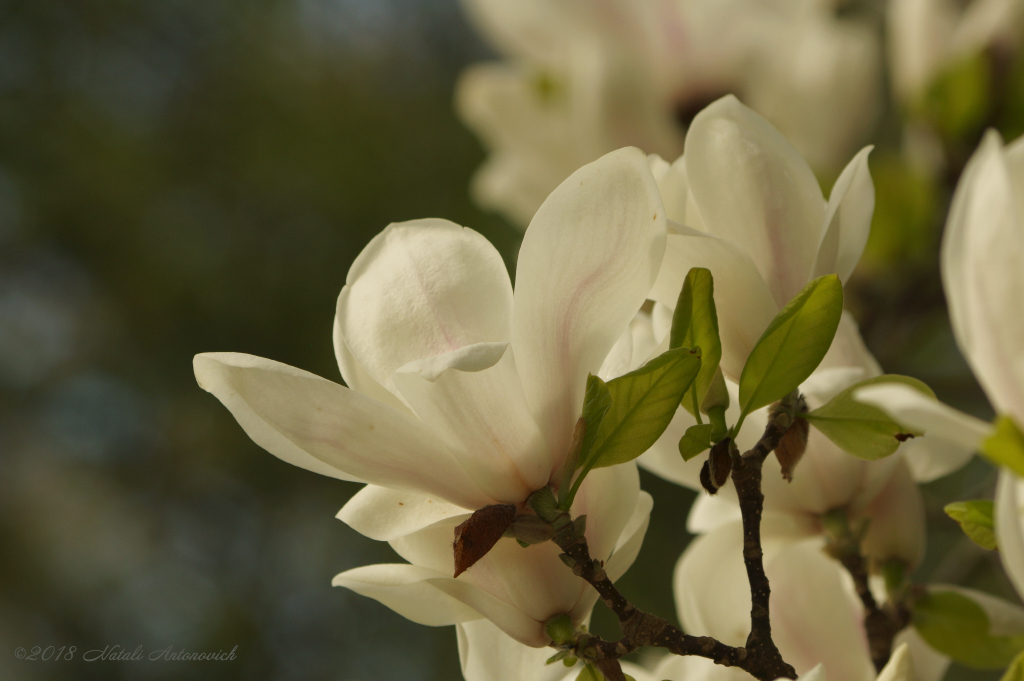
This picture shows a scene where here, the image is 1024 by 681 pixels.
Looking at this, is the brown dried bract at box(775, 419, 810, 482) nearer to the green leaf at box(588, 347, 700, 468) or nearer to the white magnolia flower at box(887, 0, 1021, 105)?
the green leaf at box(588, 347, 700, 468)

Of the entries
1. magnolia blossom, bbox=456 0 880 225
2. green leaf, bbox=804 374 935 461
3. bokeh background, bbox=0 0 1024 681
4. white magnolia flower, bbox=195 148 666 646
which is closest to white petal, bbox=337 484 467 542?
white magnolia flower, bbox=195 148 666 646

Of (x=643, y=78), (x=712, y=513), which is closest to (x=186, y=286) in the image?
(x=643, y=78)

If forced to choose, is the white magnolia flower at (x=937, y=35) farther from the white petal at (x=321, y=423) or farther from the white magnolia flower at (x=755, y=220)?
the white petal at (x=321, y=423)

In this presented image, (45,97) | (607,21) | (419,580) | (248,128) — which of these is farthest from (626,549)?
(45,97)

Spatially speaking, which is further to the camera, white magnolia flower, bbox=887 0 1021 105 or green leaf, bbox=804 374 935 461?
white magnolia flower, bbox=887 0 1021 105

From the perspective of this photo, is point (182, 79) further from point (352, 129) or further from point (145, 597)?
point (145, 597)

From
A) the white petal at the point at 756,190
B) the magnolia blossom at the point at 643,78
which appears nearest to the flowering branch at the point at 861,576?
the white petal at the point at 756,190
